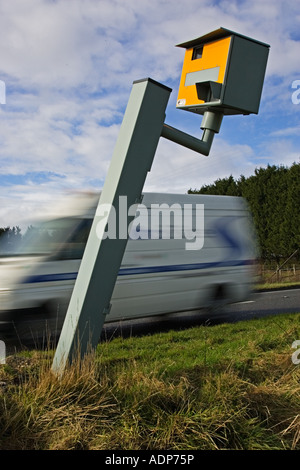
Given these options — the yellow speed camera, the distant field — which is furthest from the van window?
the yellow speed camera

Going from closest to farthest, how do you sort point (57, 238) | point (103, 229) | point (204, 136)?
point (103, 229)
point (204, 136)
point (57, 238)

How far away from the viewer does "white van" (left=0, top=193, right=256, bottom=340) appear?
7832mm

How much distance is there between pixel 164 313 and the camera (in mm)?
9453

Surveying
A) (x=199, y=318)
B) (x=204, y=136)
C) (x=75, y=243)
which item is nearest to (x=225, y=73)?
(x=204, y=136)

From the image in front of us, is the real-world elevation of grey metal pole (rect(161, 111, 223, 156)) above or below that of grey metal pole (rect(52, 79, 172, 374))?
above

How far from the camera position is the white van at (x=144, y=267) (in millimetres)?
7832

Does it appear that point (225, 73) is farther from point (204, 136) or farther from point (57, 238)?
point (57, 238)

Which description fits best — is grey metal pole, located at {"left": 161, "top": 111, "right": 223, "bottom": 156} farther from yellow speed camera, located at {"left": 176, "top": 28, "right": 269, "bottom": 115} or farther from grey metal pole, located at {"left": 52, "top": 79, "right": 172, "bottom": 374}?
grey metal pole, located at {"left": 52, "top": 79, "right": 172, "bottom": 374}

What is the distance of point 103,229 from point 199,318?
7.07 m

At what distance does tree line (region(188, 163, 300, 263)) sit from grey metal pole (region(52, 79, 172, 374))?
66.9 ft

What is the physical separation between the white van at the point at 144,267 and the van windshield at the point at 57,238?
0.02m

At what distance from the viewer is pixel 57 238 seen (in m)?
8.20

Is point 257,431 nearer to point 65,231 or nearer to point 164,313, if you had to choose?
point 65,231
